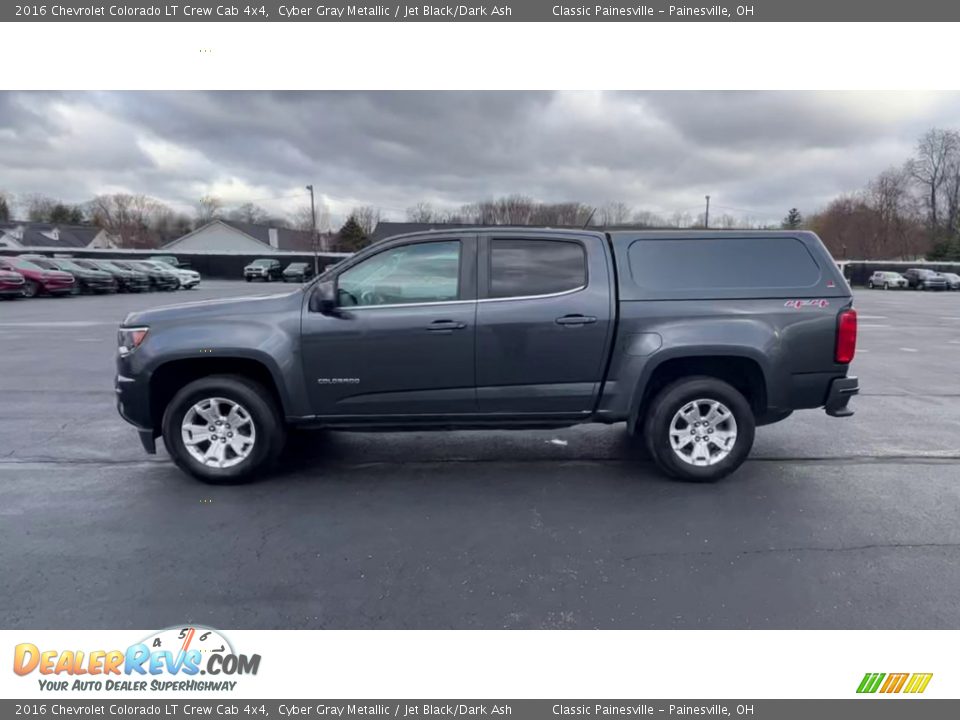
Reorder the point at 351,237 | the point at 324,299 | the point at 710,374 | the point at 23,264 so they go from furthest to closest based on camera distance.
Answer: the point at 351,237, the point at 23,264, the point at 710,374, the point at 324,299

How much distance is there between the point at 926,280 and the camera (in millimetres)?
44469

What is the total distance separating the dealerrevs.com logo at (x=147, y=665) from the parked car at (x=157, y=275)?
33.9m

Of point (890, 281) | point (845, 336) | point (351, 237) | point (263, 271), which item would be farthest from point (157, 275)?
point (890, 281)

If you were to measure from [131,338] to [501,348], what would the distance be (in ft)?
9.28

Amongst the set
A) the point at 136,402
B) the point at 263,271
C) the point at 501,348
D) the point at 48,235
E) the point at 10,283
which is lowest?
the point at 136,402

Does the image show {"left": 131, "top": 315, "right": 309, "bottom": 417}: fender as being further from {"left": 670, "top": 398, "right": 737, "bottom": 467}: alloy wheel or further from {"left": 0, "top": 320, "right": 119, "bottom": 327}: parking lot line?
{"left": 0, "top": 320, "right": 119, "bottom": 327}: parking lot line

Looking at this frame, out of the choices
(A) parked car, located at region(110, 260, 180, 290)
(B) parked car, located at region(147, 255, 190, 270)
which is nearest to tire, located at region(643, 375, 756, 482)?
(A) parked car, located at region(110, 260, 180, 290)

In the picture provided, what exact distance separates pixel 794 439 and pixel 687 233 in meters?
2.50

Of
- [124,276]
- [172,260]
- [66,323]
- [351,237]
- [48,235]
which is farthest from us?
[48,235]

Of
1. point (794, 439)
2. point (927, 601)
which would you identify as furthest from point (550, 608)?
point (794, 439)

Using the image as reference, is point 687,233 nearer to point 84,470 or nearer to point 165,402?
point 165,402

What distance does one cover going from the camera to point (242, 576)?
10.7 ft

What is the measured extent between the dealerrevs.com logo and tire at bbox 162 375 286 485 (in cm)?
177

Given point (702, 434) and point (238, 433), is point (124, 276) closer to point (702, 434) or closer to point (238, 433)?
point (238, 433)
